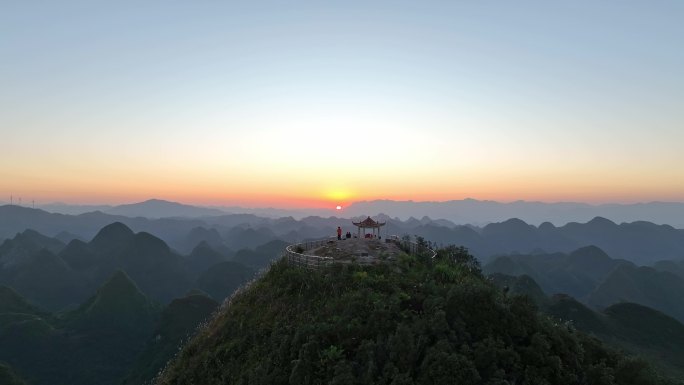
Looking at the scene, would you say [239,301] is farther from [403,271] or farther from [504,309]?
[504,309]

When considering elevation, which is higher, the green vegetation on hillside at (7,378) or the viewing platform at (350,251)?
the viewing platform at (350,251)

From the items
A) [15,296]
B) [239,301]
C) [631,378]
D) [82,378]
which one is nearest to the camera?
[631,378]

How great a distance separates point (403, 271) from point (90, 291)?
177299mm

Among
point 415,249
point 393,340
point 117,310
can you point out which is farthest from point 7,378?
point 393,340

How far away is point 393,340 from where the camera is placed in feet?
64.8

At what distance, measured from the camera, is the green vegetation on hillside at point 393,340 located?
18.6 m

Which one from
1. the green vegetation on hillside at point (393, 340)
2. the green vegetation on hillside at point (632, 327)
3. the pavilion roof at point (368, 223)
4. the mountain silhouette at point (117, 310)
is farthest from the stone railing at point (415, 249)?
the mountain silhouette at point (117, 310)

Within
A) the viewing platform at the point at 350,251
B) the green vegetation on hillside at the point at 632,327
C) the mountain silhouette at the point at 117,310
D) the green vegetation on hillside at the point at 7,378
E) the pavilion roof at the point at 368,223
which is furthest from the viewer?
the mountain silhouette at the point at 117,310

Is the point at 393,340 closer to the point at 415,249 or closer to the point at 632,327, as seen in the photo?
the point at 415,249

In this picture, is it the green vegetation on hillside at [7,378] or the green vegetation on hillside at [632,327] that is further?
the green vegetation on hillside at [632,327]

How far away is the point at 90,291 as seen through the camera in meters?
162

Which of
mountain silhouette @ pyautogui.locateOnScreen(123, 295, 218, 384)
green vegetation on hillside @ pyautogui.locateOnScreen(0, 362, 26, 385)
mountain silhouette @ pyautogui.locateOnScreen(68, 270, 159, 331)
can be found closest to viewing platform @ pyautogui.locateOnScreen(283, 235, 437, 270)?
mountain silhouette @ pyautogui.locateOnScreen(123, 295, 218, 384)

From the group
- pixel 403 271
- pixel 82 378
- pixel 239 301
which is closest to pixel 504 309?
pixel 403 271

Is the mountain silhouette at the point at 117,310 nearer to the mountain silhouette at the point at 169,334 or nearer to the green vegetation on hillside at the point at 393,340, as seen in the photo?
the mountain silhouette at the point at 169,334
